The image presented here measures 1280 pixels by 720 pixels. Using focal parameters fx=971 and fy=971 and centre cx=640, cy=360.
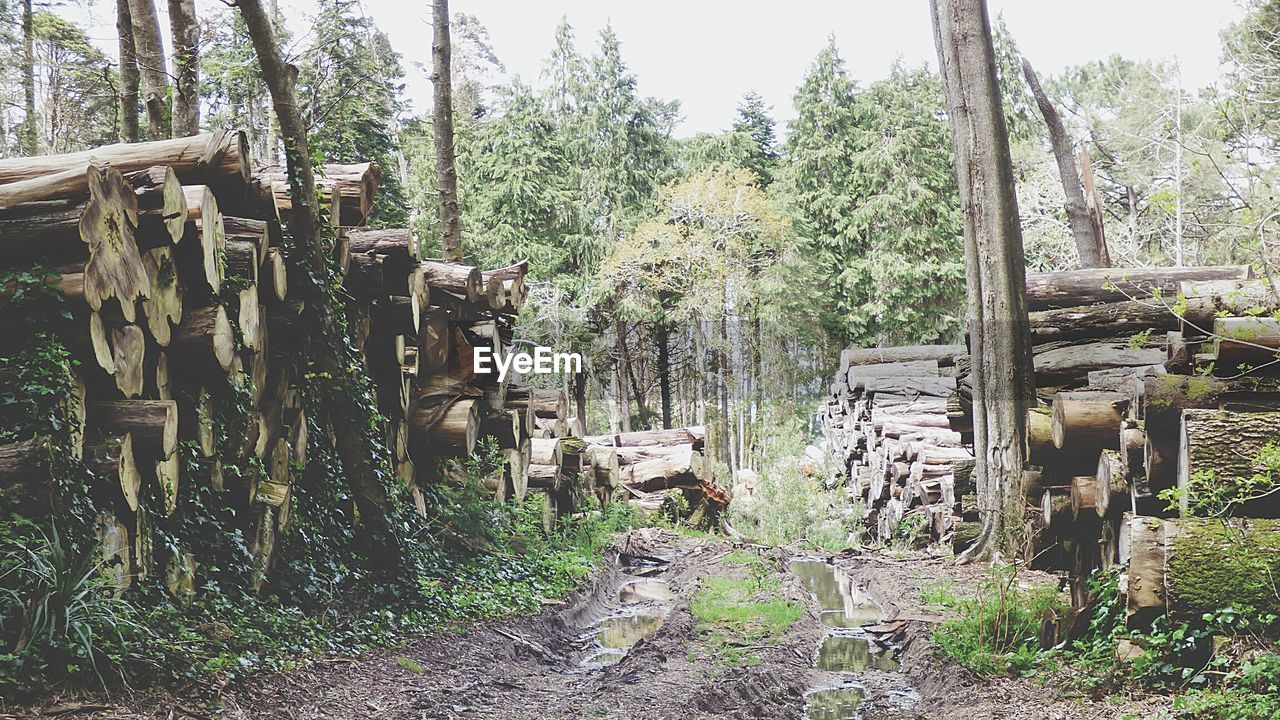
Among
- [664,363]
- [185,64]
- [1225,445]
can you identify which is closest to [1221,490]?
[1225,445]

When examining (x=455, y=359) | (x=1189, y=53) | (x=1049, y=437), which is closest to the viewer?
(x=1049, y=437)

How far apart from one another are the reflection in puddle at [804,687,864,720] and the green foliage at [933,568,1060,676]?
0.74 m

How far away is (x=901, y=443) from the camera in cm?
1617

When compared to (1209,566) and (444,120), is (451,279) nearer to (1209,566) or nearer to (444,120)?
(444,120)

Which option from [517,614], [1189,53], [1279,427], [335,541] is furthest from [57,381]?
[1189,53]

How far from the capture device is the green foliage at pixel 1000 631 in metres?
6.29

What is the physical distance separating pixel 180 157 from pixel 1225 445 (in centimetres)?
622

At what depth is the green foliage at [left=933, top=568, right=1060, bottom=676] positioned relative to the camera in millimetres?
6285

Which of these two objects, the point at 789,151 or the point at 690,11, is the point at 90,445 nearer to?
the point at 789,151

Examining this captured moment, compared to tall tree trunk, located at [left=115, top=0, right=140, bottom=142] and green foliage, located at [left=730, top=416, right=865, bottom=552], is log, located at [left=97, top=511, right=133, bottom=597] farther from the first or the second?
green foliage, located at [left=730, top=416, right=865, bottom=552]

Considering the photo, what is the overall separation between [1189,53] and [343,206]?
3251 cm

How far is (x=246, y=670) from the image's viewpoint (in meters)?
5.18

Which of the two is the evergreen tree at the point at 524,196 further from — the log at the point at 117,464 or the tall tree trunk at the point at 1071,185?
the log at the point at 117,464

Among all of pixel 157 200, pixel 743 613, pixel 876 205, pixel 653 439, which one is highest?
pixel 876 205
